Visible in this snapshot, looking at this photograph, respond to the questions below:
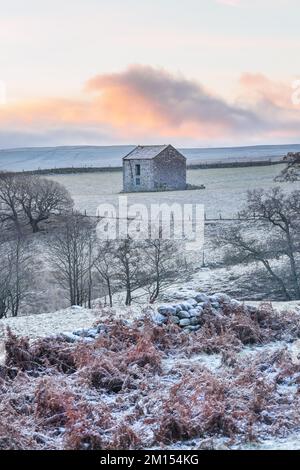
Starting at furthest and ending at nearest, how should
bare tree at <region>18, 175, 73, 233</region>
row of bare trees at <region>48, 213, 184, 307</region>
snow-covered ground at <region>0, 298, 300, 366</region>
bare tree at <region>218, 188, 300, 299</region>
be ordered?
bare tree at <region>18, 175, 73, 233</region> → row of bare trees at <region>48, 213, 184, 307</region> → bare tree at <region>218, 188, 300, 299</region> → snow-covered ground at <region>0, 298, 300, 366</region>

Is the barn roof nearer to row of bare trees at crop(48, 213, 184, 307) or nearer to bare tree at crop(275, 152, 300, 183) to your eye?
row of bare trees at crop(48, 213, 184, 307)

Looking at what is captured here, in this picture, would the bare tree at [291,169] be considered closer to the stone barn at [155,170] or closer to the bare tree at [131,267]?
the stone barn at [155,170]

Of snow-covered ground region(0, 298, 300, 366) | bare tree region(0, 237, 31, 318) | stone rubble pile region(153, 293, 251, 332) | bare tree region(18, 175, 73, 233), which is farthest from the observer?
bare tree region(18, 175, 73, 233)

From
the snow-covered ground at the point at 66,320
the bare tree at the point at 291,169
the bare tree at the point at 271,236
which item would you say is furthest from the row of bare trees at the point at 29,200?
the snow-covered ground at the point at 66,320

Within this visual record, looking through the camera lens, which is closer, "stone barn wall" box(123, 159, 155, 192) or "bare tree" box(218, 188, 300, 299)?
"bare tree" box(218, 188, 300, 299)

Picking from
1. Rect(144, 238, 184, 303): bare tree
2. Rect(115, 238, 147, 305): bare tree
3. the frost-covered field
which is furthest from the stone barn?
Rect(115, 238, 147, 305): bare tree

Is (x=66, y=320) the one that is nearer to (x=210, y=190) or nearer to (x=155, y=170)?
(x=155, y=170)

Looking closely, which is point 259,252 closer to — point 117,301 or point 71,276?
point 117,301

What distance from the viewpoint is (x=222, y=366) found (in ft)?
28.2

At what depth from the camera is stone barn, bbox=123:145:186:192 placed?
71.8 feet

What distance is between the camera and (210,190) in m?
22.4

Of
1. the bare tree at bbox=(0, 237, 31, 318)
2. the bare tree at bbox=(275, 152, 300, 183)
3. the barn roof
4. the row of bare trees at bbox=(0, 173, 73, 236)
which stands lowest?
the bare tree at bbox=(0, 237, 31, 318)

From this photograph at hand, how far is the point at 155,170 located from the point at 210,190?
2304 millimetres

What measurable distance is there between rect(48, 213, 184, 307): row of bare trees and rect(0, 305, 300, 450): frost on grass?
9525mm
